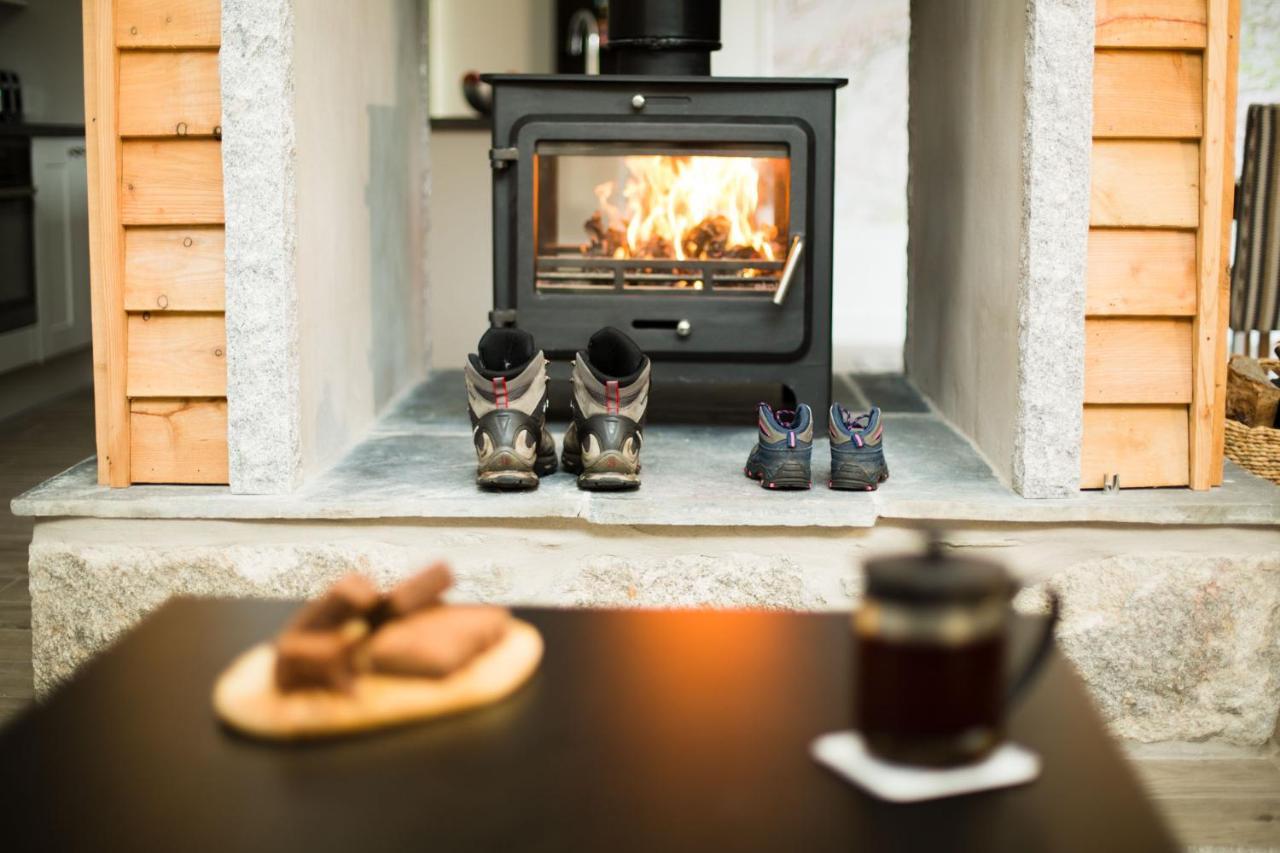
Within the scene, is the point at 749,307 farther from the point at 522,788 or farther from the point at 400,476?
the point at 522,788

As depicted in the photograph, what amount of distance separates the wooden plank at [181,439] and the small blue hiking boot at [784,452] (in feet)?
2.72

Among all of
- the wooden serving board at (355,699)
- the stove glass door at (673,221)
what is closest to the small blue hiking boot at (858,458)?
the stove glass door at (673,221)

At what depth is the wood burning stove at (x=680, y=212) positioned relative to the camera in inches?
104

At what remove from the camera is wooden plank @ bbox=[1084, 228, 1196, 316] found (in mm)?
2268

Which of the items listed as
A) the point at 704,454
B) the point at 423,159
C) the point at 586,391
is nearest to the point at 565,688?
the point at 586,391

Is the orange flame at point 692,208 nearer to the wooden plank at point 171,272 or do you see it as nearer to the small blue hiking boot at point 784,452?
the small blue hiking boot at point 784,452

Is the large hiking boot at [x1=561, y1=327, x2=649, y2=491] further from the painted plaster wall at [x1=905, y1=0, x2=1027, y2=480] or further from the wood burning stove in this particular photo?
the painted plaster wall at [x1=905, y1=0, x2=1027, y2=480]

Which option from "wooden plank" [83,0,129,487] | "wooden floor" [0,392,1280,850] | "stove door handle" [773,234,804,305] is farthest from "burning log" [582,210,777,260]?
"wooden floor" [0,392,1280,850]

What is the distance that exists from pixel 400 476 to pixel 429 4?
4.99ft

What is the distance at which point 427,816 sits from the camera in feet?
2.57

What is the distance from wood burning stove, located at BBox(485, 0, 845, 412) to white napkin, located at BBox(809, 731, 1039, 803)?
1835mm

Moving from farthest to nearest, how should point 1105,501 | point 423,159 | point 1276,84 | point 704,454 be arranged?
point 1276,84 < point 423,159 < point 704,454 < point 1105,501

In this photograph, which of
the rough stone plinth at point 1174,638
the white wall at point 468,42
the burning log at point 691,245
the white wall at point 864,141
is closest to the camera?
the rough stone plinth at point 1174,638

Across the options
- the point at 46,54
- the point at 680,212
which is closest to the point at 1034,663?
the point at 680,212
